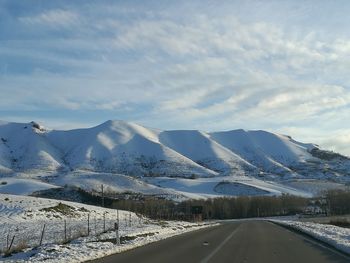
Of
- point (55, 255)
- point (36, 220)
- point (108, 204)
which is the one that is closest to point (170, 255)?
point (55, 255)

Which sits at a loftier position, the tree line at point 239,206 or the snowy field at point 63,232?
the tree line at point 239,206

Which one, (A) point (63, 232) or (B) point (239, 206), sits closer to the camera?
(A) point (63, 232)

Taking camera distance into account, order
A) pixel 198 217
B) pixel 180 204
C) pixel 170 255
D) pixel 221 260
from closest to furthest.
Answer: pixel 221 260, pixel 170 255, pixel 198 217, pixel 180 204

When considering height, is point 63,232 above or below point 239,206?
below

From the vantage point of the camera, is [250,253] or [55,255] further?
[250,253]

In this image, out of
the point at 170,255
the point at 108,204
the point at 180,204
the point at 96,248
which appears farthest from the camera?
the point at 180,204

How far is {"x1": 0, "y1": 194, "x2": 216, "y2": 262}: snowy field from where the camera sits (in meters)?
20.5

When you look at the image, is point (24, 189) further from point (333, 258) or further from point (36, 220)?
point (333, 258)

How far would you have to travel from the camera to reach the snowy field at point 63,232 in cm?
2050

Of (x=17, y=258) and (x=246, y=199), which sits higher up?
(x=246, y=199)

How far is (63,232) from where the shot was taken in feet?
127

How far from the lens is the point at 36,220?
2108 inches

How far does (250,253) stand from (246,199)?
16885 cm

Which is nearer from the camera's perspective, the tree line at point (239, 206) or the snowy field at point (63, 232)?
the snowy field at point (63, 232)
